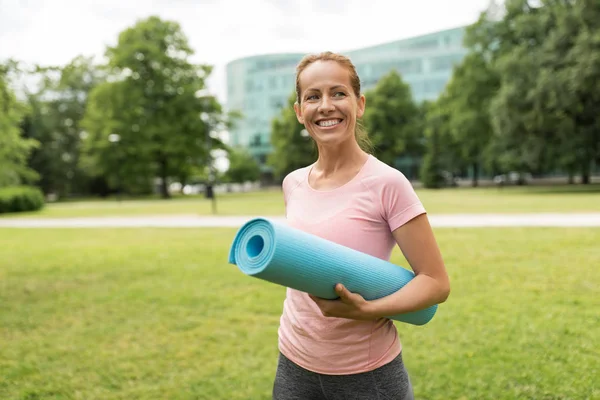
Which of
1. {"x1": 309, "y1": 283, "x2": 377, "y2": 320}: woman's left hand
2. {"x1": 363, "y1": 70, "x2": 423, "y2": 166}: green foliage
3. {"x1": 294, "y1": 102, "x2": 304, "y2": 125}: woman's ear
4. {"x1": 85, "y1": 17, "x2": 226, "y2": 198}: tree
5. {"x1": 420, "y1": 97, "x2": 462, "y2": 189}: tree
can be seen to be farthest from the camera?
{"x1": 363, "y1": 70, "x2": 423, "y2": 166}: green foliage

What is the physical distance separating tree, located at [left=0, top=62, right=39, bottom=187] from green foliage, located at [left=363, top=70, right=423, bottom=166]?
34267 mm

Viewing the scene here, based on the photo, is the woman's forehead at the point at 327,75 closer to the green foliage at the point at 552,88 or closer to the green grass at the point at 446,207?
the green grass at the point at 446,207

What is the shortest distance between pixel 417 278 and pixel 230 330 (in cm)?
413

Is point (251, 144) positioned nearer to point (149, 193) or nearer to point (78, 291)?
point (149, 193)

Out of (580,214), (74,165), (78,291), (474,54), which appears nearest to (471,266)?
(78,291)

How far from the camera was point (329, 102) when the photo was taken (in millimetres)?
1668

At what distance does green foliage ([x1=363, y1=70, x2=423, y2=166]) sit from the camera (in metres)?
57.3

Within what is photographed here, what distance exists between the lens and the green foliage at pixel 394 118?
57312mm

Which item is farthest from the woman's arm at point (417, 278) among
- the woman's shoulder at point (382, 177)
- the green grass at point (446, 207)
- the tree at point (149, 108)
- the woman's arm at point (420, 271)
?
the tree at point (149, 108)

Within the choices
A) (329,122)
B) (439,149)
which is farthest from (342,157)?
(439,149)

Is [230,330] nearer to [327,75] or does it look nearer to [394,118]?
[327,75]

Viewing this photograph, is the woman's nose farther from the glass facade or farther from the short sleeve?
the glass facade

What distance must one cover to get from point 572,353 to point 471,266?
375 centimetres

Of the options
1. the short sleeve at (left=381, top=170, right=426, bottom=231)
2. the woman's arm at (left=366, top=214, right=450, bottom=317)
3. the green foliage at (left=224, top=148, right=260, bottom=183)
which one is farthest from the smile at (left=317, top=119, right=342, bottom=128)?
the green foliage at (left=224, top=148, right=260, bottom=183)
